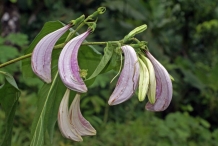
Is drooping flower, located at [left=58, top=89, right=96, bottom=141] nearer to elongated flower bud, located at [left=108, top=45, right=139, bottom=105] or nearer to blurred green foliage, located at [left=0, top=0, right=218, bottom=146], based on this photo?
elongated flower bud, located at [left=108, top=45, right=139, bottom=105]

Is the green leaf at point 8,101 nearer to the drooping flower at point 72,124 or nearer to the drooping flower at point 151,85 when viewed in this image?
the drooping flower at point 72,124

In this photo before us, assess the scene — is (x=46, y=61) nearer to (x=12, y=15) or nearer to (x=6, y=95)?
(x=6, y=95)

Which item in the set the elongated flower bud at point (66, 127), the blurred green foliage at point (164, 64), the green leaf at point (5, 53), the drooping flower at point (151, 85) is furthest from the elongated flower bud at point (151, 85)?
the blurred green foliage at point (164, 64)

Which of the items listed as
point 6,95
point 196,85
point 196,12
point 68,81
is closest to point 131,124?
point 196,85

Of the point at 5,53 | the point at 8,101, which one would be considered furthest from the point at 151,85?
the point at 5,53

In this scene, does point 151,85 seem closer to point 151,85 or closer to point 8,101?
point 151,85

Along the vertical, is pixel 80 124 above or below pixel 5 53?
above

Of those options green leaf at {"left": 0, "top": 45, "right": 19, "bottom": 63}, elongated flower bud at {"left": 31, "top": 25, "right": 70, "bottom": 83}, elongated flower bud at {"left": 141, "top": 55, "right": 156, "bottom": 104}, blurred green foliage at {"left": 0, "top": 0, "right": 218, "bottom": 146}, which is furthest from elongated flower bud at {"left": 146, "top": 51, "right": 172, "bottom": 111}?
blurred green foliage at {"left": 0, "top": 0, "right": 218, "bottom": 146}
